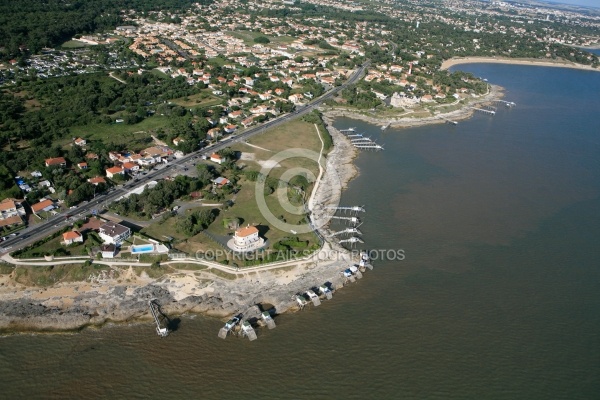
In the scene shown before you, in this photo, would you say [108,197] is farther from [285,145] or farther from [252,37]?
[252,37]

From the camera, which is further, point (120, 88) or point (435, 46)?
point (435, 46)

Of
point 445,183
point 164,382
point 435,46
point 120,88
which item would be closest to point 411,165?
point 445,183

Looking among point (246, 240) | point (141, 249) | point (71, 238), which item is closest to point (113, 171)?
point (71, 238)

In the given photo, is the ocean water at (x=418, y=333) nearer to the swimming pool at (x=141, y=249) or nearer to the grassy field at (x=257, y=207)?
the swimming pool at (x=141, y=249)

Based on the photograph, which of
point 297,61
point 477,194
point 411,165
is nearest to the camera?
point 477,194

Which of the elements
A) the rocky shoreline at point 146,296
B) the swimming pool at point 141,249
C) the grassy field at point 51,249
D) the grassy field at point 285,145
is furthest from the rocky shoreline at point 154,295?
the grassy field at point 285,145

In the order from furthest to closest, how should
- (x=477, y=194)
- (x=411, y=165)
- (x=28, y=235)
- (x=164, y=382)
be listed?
1. (x=411, y=165)
2. (x=477, y=194)
3. (x=28, y=235)
4. (x=164, y=382)

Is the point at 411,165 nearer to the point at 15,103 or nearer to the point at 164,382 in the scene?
the point at 164,382

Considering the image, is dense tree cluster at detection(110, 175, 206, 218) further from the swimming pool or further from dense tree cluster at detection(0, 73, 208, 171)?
dense tree cluster at detection(0, 73, 208, 171)
